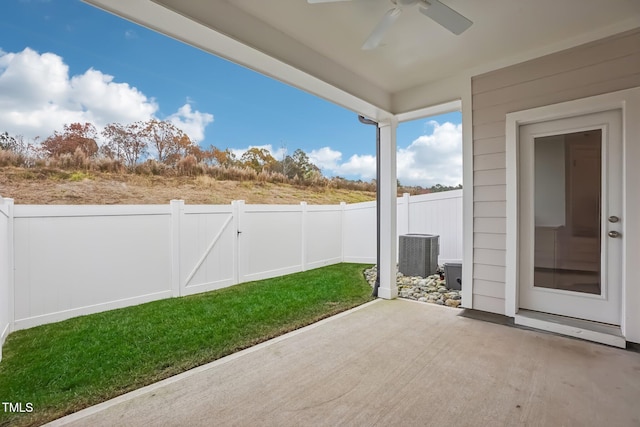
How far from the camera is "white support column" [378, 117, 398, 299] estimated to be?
13.1ft

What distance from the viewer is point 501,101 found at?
318cm

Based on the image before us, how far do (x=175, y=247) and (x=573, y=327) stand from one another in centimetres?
452

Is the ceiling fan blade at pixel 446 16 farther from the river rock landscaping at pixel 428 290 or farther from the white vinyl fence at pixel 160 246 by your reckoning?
the white vinyl fence at pixel 160 246

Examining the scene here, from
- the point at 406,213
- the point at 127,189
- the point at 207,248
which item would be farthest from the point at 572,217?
the point at 127,189

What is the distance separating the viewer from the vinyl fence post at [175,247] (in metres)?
4.22

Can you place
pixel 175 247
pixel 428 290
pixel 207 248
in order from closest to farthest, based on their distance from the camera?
pixel 175 247
pixel 428 290
pixel 207 248

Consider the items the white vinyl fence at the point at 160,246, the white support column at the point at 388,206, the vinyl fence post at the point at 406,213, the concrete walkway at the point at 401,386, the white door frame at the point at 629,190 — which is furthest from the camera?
the vinyl fence post at the point at 406,213

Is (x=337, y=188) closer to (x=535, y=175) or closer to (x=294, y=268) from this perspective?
(x=294, y=268)

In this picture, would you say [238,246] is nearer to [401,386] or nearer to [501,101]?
[401,386]

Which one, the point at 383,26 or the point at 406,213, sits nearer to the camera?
the point at 383,26

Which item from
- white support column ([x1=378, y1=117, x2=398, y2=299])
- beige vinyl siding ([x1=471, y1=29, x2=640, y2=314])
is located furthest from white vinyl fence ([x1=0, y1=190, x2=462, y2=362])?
beige vinyl siding ([x1=471, y1=29, x2=640, y2=314])

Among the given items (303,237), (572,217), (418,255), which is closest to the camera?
(572,217)

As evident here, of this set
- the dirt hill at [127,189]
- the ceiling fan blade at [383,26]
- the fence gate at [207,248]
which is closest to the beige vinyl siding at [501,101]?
the ceiling fan blade at [383,26]

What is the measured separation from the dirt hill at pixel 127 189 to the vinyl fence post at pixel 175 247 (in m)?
1.06
